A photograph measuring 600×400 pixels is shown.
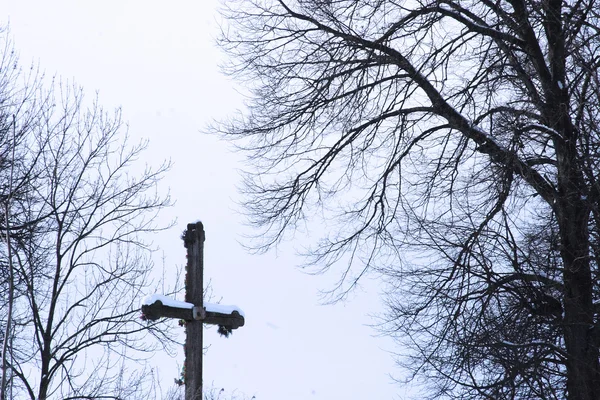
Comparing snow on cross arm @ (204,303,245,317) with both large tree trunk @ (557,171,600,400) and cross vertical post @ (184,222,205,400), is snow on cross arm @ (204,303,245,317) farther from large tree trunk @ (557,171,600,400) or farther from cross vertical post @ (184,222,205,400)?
large tree trunk @ (557,171,600,400)

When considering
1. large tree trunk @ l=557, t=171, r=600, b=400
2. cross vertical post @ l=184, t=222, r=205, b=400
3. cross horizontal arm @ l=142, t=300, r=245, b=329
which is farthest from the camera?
large tree trunk @ l=557, t=171, r=600, b=400

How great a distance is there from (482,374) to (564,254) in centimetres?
186

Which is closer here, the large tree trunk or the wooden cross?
the wooden cross

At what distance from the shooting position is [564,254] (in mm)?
10516

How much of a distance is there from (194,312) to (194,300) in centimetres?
19

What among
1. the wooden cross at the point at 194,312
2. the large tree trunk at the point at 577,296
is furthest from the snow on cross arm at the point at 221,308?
the large tree trunk at the point at 577,296

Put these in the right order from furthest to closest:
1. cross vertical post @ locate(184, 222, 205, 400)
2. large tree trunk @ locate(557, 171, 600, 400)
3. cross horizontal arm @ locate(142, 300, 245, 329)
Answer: large tree trunk @ locate(557, 171, 600, 400)
cross vertical post @ locate(184, 222, 205, 400)
cross horizontal arm @ locate(142, 300, 245, 329)

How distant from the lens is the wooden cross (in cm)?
855

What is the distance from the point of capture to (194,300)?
9.08m

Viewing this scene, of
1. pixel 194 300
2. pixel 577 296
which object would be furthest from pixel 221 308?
pixel 577 296

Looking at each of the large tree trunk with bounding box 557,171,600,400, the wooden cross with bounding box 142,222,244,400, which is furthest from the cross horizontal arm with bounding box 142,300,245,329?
the large tree trunk with bounding box 557,171,600,400

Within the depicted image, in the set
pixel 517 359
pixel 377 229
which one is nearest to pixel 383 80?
pixel 377 229

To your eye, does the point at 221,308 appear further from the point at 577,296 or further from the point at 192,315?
the point at 577,296

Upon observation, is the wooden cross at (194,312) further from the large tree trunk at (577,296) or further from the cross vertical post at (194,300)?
the large tree trunk at (577,296)
